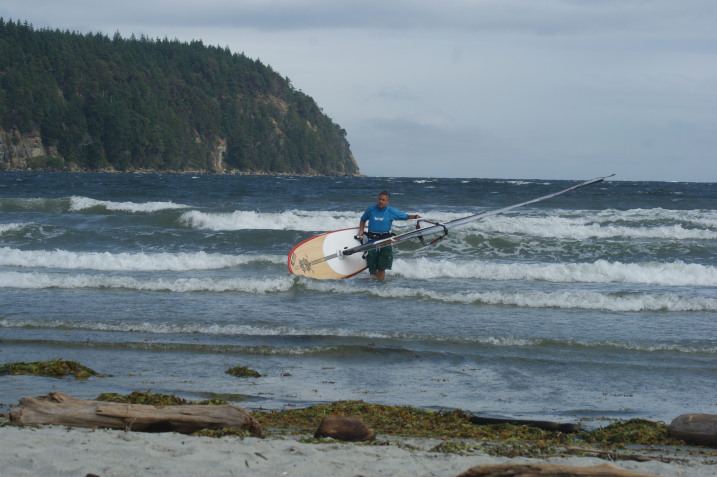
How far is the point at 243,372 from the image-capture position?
7.82m

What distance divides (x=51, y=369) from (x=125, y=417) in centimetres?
258

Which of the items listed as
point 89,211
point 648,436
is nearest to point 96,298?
point 648,436

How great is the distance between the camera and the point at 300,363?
8.41 meters

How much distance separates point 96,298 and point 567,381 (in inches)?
273

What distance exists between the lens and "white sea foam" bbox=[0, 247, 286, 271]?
16859mm

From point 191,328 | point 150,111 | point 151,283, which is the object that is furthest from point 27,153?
point 191,328

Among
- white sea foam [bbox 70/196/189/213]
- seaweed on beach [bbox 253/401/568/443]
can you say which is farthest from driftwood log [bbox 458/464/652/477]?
white sea foam [bbox 70/196/189/213]

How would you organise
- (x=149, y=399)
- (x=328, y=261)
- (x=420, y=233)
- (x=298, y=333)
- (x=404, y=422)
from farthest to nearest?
(x=328, y=261) < (x=420, y=233) < (x=298, y=333) < (x=149, y=399) < (x=404, y=422)

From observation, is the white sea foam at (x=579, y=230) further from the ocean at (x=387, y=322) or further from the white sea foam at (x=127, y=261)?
the white sea foam at (x=127, y=261)

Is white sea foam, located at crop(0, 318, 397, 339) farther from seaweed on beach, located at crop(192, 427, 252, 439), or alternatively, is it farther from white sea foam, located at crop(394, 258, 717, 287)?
white sea foam, located at crop(394, 258, 717, 287)

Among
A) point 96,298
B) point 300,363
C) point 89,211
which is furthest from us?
point 89,211

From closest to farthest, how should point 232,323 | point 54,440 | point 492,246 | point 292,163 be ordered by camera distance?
point 54,440, point 232,323, point 492,246, point 292,163

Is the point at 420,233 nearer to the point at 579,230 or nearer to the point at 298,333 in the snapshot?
the point at 298,333

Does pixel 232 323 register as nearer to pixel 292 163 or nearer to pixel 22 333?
pixel 22 333
